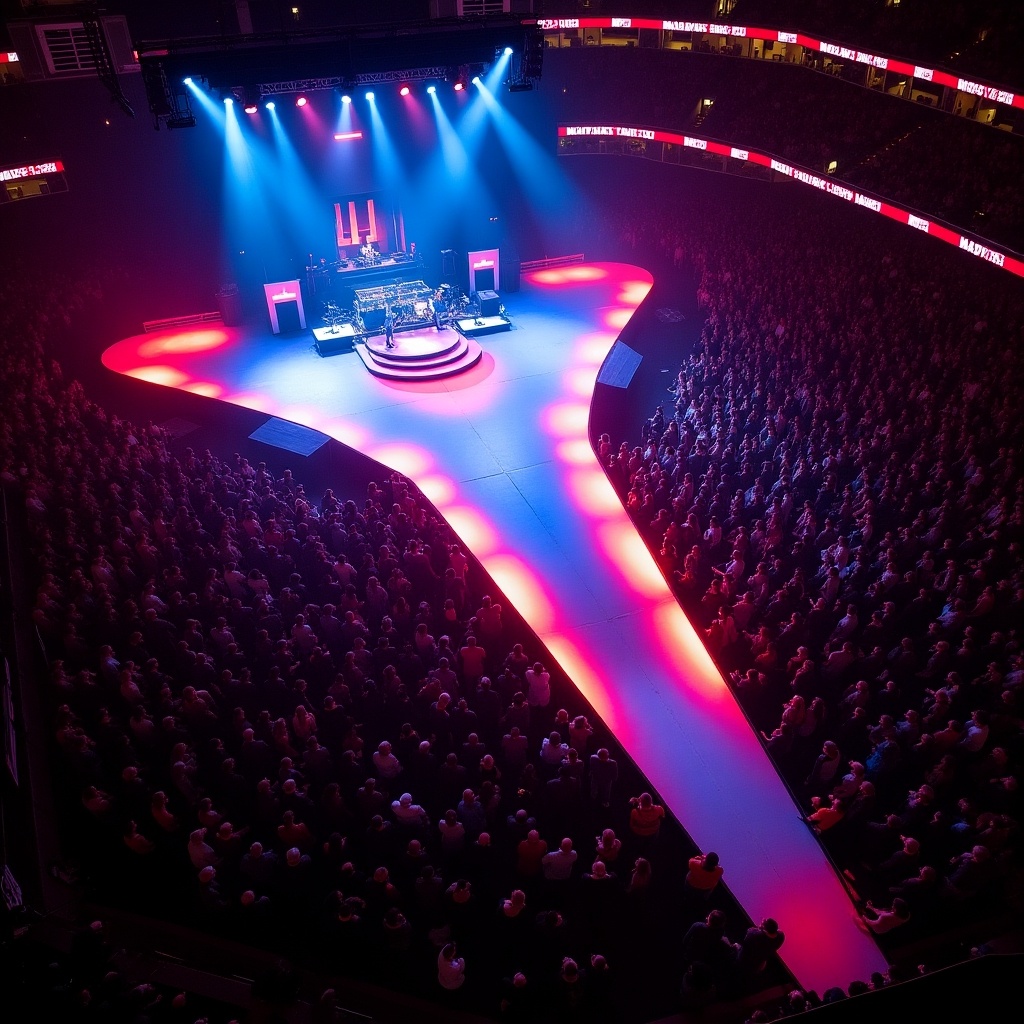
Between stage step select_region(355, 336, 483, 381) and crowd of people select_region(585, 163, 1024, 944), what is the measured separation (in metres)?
4.22

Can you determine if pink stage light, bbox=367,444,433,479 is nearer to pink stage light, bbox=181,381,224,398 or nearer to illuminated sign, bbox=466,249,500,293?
pink stage light, bbox=181,381,224,398

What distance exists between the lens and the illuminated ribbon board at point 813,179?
12695 mm

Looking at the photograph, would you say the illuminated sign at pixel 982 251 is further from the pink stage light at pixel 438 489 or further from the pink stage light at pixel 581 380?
the pink stage light at pixel 438 489

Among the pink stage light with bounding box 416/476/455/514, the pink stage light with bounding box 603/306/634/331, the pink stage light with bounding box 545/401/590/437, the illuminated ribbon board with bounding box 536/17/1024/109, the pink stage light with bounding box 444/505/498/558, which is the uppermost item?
the illuminated ribbon board with bounding box 536/17/1024/109

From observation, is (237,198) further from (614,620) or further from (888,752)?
(888,752)

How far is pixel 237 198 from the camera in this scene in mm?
17312

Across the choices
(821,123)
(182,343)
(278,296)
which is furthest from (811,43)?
(182,343)

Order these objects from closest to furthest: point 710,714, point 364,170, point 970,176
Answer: point 710,714 → point 970,176 → point 364,170

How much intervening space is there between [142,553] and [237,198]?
38.6ft

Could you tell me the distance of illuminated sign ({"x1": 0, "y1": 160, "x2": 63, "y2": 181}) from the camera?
1524 centimetres

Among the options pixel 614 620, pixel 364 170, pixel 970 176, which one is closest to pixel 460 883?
pixel 614 620

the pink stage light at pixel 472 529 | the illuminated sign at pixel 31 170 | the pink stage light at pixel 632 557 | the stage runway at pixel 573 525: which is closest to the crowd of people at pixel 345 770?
the stage runway at pixel 573 525

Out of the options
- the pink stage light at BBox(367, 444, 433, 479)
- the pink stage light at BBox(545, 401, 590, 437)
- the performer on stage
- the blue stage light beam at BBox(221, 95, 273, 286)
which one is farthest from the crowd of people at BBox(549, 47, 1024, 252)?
the pink stage light at BBox(367, 444, 433, 479)

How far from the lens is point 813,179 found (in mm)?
16344
